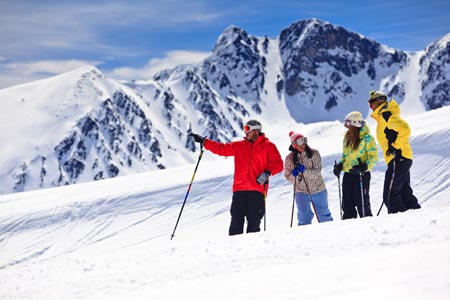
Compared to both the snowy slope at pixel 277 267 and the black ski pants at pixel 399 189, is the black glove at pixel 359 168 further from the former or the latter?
the snowy slope at pixel 277 267

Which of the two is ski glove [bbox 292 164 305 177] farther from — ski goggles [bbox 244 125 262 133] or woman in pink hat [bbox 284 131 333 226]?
ski goggles [bbox 244 125 262 133]

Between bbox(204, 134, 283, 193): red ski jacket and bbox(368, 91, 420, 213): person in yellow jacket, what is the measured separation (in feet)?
5.21

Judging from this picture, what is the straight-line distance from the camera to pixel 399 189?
7055 mm

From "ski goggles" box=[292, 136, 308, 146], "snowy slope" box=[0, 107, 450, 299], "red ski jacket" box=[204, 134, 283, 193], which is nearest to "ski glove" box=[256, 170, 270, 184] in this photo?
"red ski jacket" box=[204, 134, 283, 193]

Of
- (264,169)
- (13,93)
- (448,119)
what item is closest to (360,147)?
(264,169)

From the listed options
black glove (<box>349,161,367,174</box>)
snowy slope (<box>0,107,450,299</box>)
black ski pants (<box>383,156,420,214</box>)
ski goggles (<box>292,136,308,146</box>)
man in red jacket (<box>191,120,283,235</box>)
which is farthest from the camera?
ski goggles (<box>292,136,308,146</box>)

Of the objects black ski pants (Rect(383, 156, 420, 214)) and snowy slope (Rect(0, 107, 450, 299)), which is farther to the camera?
black ski pants (Rect(383, 156, 420, 214))

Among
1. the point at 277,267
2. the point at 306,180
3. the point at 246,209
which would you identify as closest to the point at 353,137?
the point at 306,180

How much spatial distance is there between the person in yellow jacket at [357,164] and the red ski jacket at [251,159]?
4.01ft

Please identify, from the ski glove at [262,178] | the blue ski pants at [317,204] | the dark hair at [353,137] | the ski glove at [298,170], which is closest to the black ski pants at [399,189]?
the dark hair at [353,137]

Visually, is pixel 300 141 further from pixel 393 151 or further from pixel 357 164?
pixel 393 151

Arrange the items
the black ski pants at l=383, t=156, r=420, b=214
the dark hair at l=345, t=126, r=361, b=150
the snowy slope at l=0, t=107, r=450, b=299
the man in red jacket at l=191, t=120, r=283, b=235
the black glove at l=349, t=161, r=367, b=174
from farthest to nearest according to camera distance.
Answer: the dark hair at l=345, t=126, r=361, b=150 < the black glove at l=349, t=161, r=367, b=174 < the man in red jacket at l=191, t=120, r=283, b=235 < the black ski pants at l=383, t=156, r=420, b=214 < the snowy slope at l=0, t=107, r=450, b=299

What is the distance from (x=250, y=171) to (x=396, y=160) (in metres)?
2.12

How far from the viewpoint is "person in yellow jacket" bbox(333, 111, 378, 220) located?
298 inches
